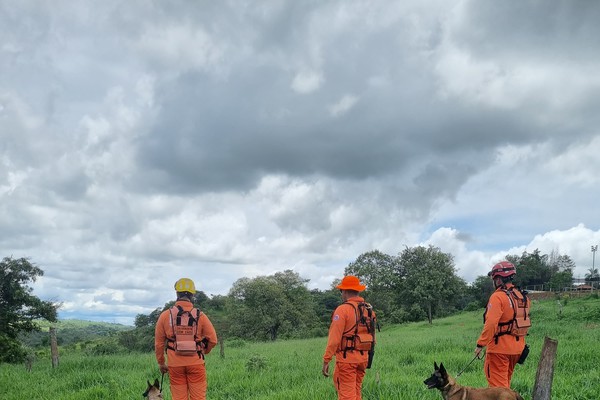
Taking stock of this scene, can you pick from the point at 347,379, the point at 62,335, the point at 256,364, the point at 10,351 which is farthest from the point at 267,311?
the point at 347,379

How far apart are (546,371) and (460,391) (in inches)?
53.7

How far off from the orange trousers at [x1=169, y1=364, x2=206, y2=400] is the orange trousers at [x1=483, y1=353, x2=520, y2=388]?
15.8ft

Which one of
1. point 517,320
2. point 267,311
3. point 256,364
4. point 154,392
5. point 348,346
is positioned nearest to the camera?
point 348,346

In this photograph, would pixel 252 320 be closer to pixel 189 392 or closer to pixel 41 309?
pixel 41 309

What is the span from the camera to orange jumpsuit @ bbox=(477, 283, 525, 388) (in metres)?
7.52

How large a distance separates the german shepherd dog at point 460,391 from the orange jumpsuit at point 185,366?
3.70m

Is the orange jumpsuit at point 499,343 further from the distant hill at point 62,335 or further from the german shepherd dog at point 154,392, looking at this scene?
the distant hill at point 62,335

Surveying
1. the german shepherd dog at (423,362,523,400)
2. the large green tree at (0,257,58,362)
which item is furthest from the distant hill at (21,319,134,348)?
the german shepherd dog at (423,362,523,400)

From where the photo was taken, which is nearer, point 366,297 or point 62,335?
point 366,297

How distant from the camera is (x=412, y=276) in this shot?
64.9 m

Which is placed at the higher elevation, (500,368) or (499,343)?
(499,343)

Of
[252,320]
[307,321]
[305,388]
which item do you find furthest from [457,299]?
[305,388]

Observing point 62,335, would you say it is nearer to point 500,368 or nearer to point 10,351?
point 10,351

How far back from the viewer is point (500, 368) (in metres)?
7.75
